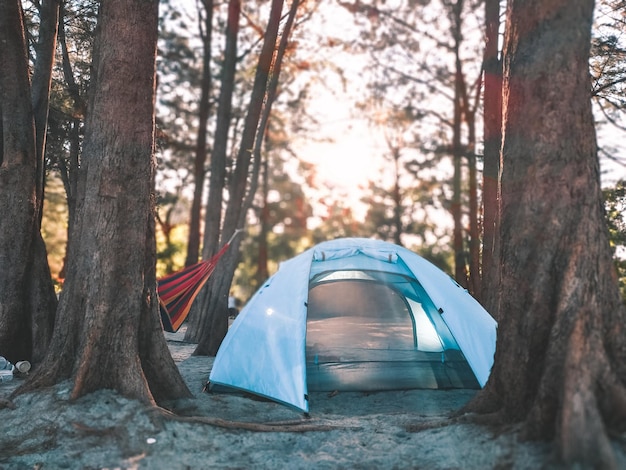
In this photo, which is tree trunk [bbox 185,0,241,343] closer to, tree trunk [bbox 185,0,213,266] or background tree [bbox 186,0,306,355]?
background tree [bbox 186,0,306,355]

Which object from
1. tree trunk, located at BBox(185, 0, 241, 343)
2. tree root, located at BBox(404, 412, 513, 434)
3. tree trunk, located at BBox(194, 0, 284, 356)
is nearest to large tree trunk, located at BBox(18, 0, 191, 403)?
tree root, located at BBox(404, 412, 513, 434)

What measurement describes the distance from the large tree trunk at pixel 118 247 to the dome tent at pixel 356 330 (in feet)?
2.74

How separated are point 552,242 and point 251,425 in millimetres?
2293

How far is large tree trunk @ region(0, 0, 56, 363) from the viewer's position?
5.87 m

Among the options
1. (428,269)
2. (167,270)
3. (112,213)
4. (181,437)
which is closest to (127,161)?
(112,213)

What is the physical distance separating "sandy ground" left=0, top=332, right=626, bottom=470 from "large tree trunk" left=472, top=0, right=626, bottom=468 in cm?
30

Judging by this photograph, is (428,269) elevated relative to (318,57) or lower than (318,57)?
lower

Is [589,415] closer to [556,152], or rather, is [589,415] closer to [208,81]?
[556,152]

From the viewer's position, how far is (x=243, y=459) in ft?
12.0

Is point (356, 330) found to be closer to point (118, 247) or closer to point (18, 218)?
point (118, 247)

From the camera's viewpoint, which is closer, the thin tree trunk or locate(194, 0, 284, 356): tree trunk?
locate(194, 0, 284, 356): tree trunk

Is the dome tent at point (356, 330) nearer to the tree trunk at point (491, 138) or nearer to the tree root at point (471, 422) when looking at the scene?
the tree root at point (471, 422)

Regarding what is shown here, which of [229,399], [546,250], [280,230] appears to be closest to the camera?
[546,250]

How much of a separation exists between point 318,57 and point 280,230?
21614 mm
